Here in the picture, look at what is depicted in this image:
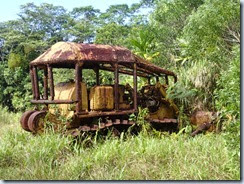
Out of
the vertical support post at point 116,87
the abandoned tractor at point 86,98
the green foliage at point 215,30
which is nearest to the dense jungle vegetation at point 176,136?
the green foliage at point 215,30

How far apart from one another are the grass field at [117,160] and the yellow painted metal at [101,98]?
0.88m

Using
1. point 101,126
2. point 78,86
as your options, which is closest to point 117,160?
point 101,126

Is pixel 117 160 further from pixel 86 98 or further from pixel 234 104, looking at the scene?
pixel 86 98

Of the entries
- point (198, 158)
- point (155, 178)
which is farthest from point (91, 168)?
point (198, 158)

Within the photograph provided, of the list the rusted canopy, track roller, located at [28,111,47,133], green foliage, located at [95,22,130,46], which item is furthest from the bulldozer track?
green foliage, located at [95,22,130,46]

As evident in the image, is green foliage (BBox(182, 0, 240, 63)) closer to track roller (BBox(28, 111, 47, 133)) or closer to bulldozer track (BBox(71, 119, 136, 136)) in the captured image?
bulldozer track (BBox(71, 119, 136, 136))

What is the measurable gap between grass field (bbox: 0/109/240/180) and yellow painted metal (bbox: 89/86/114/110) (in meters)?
0.88

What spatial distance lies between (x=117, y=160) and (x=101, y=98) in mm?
1906

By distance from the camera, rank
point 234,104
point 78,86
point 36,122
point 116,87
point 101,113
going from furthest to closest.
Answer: point 116,87, point 101,113, point 78,86, point 36,122, point 234,104

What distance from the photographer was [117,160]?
15.4 feet

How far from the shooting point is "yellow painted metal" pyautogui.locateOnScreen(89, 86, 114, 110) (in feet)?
21.0

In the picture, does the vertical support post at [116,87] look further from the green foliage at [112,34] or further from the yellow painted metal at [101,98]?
the green foliage at [112,34]

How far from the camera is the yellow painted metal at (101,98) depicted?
21.0 ft

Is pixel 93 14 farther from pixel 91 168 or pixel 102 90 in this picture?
pixel 91 168
